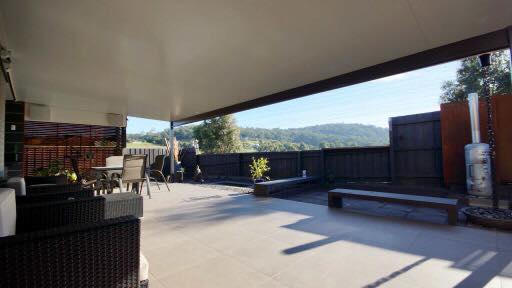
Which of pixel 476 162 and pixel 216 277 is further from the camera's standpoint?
pixel 476 162

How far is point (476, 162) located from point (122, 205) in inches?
216

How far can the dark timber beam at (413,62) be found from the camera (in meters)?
2.57

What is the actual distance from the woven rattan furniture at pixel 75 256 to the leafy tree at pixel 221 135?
18601 mm

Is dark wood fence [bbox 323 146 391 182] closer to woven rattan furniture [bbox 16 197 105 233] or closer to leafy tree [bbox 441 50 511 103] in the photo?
woven rattan furniture [bbox 16 197 105 233]

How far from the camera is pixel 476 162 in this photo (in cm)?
411

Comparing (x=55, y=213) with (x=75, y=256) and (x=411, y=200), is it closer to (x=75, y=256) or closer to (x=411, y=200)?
(x=75, y=256)

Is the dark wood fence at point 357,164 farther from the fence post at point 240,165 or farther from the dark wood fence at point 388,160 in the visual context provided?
the fence post at point 240,165

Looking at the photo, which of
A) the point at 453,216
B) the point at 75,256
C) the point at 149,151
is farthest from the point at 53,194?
the point at 149,151

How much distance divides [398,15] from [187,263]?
2.93 metres

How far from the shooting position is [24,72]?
389 centimetres

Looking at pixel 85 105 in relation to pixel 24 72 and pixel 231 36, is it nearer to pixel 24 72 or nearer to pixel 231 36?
pixel 24 72

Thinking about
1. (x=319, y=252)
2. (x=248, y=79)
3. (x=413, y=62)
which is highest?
(x=248, y=79)

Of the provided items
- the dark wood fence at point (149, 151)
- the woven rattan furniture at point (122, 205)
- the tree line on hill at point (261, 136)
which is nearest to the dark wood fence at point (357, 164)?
the tree line on hill at point (261, 136)

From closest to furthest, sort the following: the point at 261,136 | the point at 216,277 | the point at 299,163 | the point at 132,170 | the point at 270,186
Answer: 1. the point at 216,277
2. the point at 132,170
3. the point at 270,186
4. the point at 299,163
5. the point at 261,136
